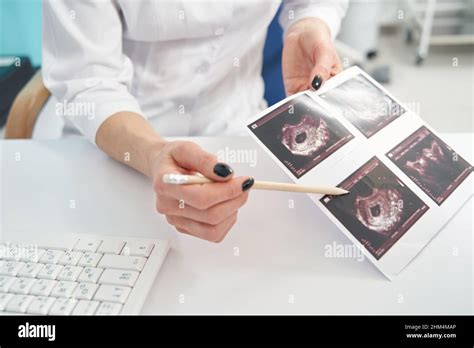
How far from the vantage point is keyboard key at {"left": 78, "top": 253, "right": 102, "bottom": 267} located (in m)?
0.54

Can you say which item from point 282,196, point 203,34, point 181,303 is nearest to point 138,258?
point 181,303

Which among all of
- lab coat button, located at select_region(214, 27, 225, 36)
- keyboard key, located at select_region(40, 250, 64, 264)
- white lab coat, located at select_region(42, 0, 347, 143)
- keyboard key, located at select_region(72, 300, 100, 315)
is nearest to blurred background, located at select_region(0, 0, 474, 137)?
white lab coat, located at select_region(42, 0, 347, 143)

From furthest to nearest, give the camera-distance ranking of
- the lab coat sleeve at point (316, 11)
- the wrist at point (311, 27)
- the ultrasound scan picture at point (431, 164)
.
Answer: the lab coat sleeve at point (316, 11) < the wrist at point (311, 27) < the ultrasound scan picture at point (431, 164)

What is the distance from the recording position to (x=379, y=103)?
0.71 meters

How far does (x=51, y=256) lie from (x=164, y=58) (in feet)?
1.53

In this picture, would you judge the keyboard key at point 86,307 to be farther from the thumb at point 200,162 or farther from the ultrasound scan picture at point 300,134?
the ultrasound scan picture at point 300,134

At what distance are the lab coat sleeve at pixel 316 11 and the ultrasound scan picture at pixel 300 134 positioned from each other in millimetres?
363

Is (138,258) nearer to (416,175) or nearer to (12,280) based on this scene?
(12,280)

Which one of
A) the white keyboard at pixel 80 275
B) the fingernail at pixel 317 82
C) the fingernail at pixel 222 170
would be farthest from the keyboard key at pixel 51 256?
the fingernail at pixel 317 82

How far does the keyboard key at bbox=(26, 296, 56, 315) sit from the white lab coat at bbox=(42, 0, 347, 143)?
1.04 feet

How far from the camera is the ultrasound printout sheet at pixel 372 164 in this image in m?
0.57

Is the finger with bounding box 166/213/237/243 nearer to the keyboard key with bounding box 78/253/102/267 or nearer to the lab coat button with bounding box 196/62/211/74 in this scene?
the keyboard key with bounding box 78/253/102/267

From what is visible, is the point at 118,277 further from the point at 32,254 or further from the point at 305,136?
the point at 305,136
